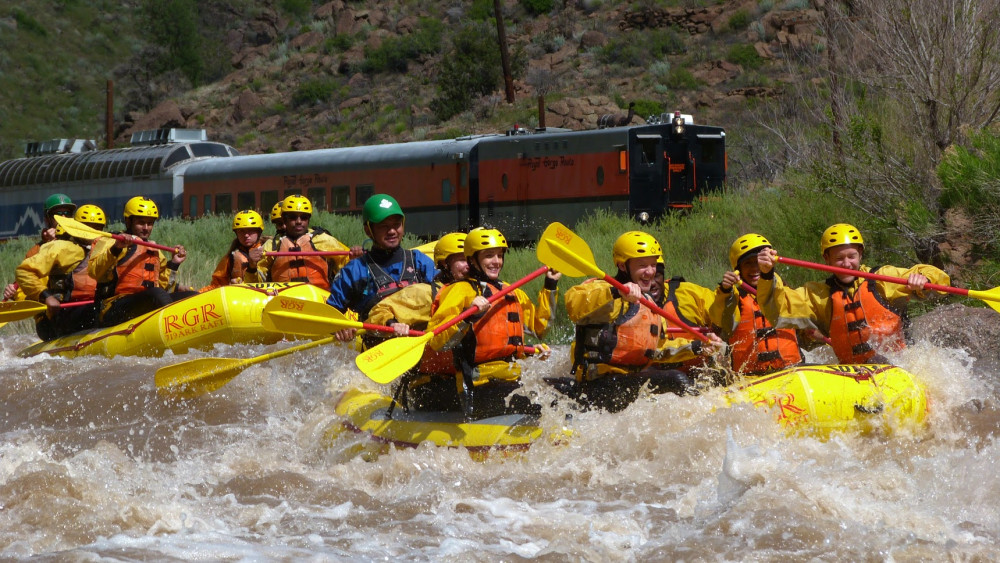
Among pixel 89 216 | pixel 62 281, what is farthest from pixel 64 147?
pixel 62 281

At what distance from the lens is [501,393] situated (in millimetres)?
7066

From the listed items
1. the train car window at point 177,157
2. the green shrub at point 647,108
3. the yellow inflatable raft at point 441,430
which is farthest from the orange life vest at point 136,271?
the green shrub at point 647,108

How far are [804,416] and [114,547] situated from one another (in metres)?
3.85

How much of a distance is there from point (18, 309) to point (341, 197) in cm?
1125

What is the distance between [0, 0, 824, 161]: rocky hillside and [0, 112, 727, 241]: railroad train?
31.9ft

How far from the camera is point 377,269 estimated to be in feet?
28.0

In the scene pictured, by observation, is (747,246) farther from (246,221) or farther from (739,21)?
(739,21)

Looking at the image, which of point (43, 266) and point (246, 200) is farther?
point (246, 200)

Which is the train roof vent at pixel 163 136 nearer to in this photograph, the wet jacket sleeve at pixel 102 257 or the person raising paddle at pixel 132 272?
the person raising paddle at pixel 132 272

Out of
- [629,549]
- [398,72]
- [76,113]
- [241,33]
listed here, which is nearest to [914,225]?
[629,549]

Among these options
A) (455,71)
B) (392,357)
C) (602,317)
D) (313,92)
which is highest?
(455,71)

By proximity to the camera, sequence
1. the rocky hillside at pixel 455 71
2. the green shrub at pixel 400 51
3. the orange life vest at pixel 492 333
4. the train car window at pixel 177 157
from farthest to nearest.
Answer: the green shrub at pixel 400 51
the rocky hillside at pixel 455 71
the train car window at pixel 177 157
the orange life vest at pixel 492 333

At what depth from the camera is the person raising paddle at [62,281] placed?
1234 centimetres

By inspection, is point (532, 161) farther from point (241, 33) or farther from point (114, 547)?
point (241, 33)
